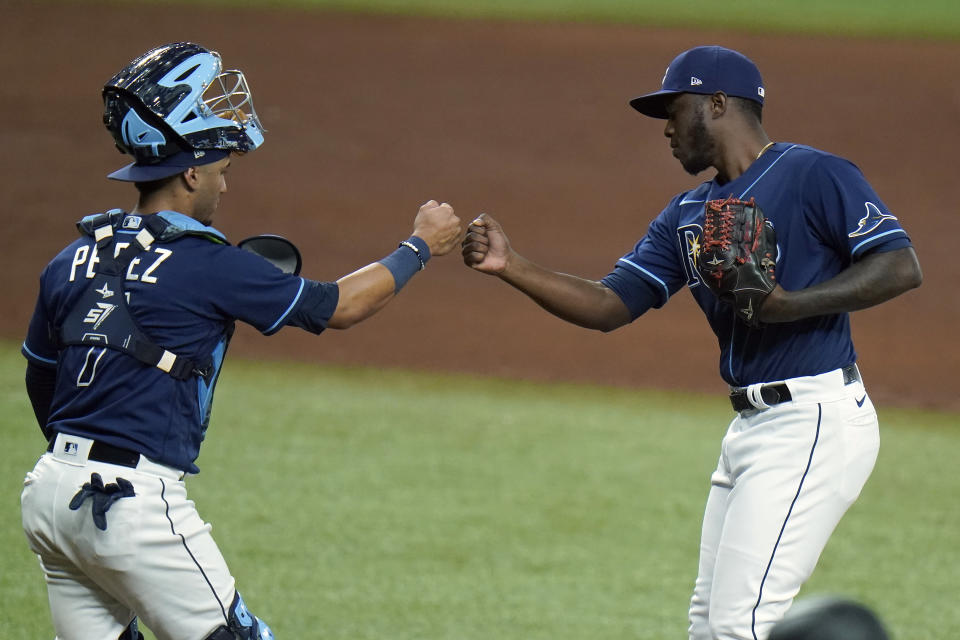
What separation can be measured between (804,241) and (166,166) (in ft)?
6.40

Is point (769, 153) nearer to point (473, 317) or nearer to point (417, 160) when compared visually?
point (473, 317)

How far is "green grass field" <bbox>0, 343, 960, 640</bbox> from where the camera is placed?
5438 millimetres

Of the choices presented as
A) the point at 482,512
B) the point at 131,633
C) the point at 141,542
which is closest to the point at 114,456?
the point at 141,542

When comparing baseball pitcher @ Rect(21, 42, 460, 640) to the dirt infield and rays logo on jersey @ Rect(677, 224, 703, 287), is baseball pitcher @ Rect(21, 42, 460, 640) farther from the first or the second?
the dirt infield

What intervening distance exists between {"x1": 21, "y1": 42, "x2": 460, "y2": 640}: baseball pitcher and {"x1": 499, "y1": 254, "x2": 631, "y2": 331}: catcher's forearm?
38.6 inches

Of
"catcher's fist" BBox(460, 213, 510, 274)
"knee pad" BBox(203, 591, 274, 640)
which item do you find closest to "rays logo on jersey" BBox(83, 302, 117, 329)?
"knee pad" BBox(203, 591, 274, 640)

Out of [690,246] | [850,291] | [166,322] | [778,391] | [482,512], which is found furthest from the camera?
[482,512]

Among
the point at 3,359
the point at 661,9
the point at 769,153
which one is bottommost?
A: the point at 3,359

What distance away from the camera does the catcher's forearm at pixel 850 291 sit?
353cm

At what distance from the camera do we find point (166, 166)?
10.8ft

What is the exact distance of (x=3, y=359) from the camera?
386 inches

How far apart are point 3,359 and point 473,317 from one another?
14.5ft

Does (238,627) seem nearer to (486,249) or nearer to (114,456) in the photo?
(114,456)

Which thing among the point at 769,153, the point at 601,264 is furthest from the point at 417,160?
the point at 769,153
